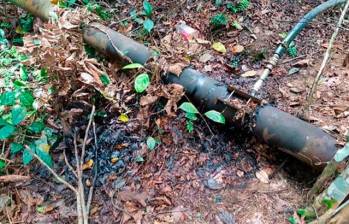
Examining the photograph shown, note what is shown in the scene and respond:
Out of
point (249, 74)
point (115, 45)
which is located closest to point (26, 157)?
point (115, 45)

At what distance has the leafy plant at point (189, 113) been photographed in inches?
107

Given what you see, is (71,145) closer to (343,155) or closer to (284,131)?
(284,131)

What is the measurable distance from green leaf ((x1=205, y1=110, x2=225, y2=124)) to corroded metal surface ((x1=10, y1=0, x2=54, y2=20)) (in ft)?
6.33

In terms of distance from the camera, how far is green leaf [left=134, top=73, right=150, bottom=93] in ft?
9.32

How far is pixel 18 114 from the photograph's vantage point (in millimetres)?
2697

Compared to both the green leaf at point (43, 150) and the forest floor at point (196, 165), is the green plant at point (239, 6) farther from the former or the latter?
the green leaf at point (43, 150)

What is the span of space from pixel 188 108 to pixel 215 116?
0.22 metres

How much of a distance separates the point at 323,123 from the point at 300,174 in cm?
48

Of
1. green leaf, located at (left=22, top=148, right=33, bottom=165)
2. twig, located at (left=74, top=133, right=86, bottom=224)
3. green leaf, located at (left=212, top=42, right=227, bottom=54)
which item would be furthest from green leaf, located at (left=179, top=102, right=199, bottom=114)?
green leaf, located at (left=22, top=148, right=33, bottom=165)

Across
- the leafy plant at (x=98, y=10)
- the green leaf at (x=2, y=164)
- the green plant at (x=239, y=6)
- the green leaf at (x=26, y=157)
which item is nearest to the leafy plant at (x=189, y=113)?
the green leaf at (x=26, y=157)

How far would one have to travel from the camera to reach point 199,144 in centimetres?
275

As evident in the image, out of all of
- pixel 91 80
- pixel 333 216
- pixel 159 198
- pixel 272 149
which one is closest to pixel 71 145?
pixel 91 80

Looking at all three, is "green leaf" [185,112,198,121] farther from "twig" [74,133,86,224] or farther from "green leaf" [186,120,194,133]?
"twig" [74,133,86,224]

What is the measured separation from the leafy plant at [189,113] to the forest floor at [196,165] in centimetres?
5
